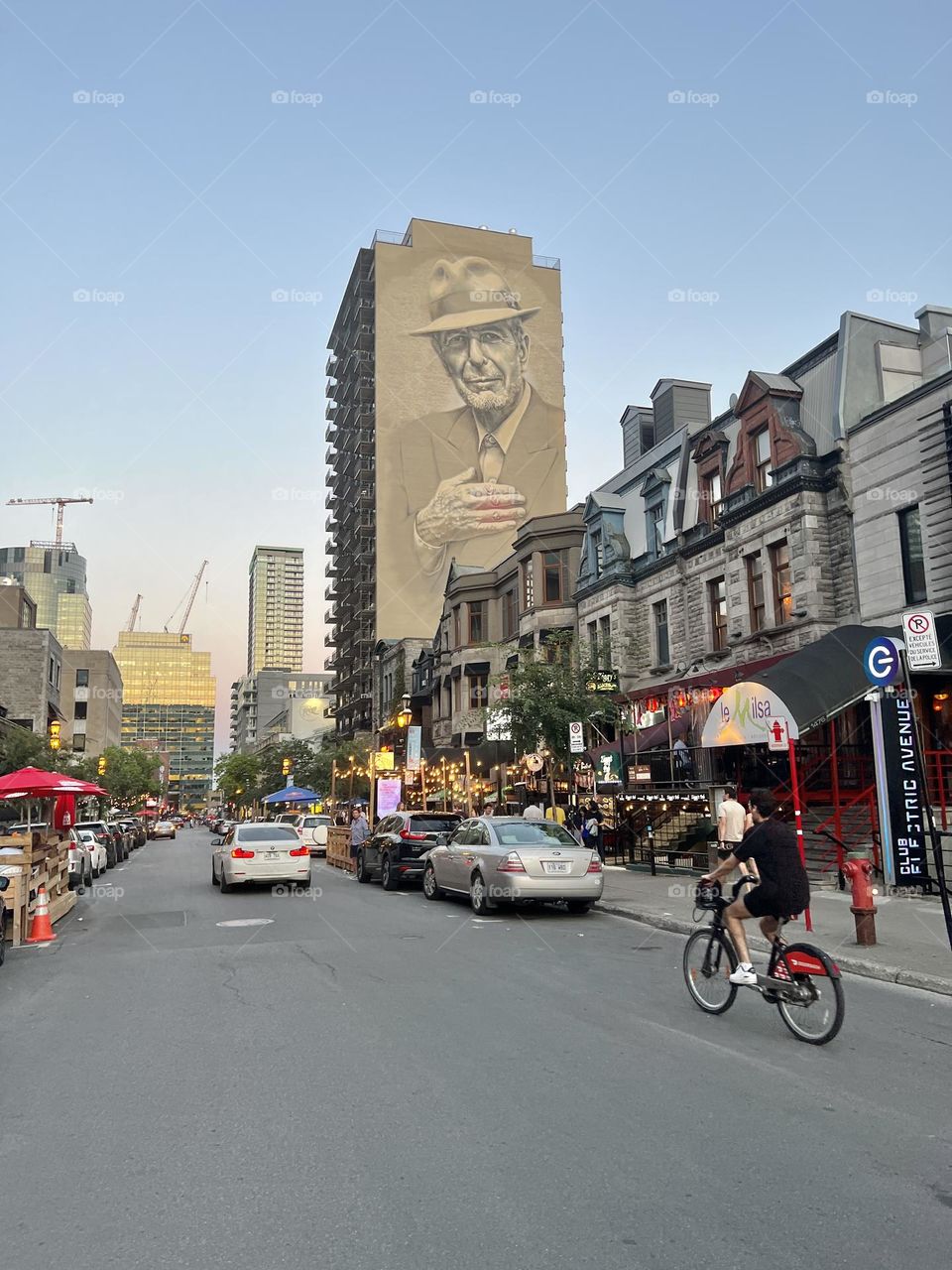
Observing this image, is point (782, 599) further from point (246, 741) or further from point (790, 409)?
point (246, 741)

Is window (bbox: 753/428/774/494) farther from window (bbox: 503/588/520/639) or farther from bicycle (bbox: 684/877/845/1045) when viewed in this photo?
→ bicycle (bbox: 684/877/845/1045)

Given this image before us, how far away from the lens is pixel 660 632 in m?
30.3

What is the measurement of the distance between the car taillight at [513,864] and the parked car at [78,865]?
37.9 feet

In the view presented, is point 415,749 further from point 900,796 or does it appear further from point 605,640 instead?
point 900,796

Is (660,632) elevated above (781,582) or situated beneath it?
situated beneath

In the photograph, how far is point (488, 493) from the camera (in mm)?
80062

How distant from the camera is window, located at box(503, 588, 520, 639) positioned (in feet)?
137

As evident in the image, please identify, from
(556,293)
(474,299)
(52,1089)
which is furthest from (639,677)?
(556,293)

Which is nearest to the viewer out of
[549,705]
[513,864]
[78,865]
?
[513,864]

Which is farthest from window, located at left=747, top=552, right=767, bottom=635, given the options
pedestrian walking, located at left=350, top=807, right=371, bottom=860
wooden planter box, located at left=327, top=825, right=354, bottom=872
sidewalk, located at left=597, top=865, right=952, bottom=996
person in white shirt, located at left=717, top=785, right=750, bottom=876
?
wooden planter box, located at left=327, top=825, right=354, bottom=872

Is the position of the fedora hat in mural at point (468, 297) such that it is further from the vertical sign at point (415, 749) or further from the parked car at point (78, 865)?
the parked car at point (78, 865)

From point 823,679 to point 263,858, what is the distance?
38.4 feet

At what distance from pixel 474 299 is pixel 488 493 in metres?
18.7

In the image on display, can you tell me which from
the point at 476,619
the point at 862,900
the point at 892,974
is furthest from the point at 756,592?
the point at 476,619
